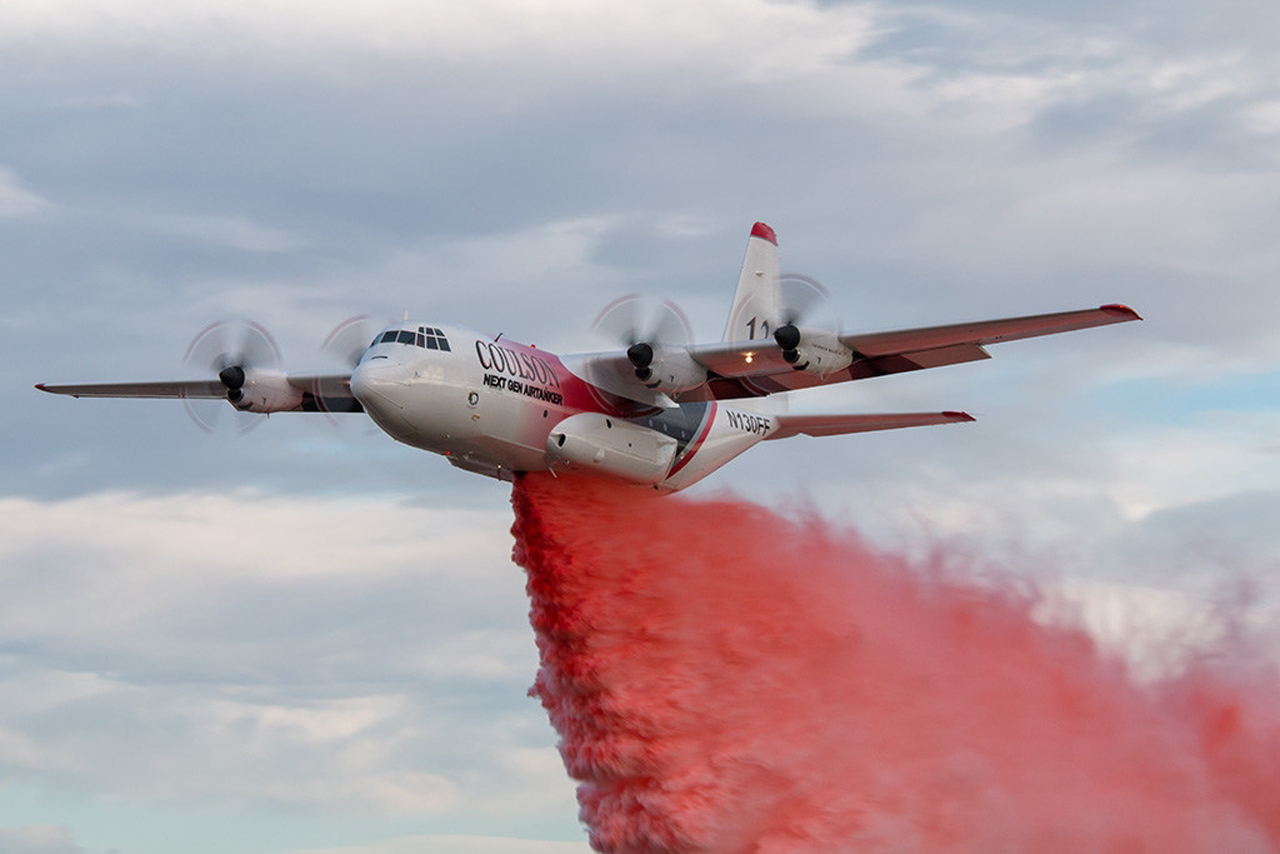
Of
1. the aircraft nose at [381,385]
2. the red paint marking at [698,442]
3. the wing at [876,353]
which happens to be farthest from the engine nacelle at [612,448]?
the aircraft nose at [381,385]

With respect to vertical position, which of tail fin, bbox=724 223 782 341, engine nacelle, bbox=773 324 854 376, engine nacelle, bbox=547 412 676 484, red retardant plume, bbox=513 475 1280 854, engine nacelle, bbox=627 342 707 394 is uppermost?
tail fin, bbox=724 223 782 341

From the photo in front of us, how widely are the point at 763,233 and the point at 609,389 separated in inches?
318

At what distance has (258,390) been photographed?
107ft

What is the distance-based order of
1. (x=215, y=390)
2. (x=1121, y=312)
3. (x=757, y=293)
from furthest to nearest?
(x=757, y=293)
(x=215, y=390)
(x=1121, y=312)

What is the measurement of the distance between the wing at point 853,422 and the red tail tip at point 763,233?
4551 mm

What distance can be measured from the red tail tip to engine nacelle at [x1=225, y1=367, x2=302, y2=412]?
1033cm

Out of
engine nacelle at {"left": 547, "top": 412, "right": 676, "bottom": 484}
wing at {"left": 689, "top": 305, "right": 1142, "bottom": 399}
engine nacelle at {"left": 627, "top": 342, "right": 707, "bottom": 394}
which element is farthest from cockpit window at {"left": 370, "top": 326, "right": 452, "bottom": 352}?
wing at {"left": 689, "top": 305, "right": 1142, "bottom": 399}

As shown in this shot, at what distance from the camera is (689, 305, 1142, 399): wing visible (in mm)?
27406

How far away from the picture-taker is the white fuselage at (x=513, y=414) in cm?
2702

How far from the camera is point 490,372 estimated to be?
27.9m

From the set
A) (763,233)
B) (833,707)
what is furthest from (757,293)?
(833,707)

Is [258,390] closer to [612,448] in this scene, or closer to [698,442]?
[612,448]

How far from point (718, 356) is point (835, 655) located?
6349mm

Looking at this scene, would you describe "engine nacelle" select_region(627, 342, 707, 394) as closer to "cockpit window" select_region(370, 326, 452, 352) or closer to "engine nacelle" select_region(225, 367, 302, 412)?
"cockpit window" select_region(370, 326, 452, 352)
